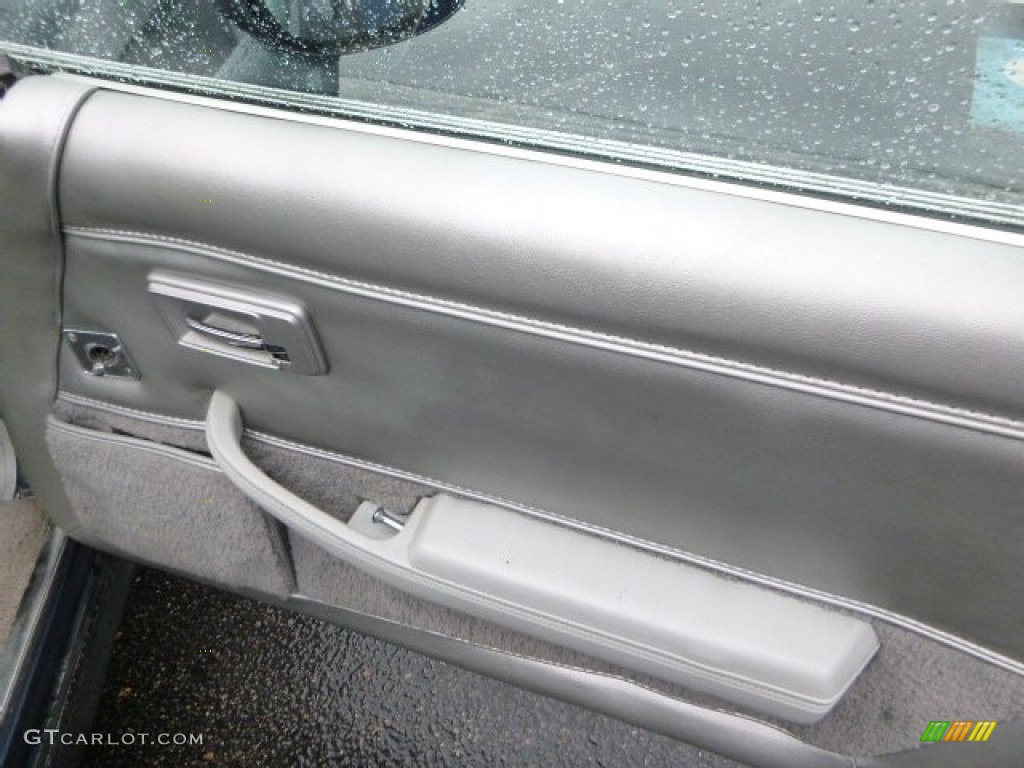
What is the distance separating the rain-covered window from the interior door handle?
0.74ft

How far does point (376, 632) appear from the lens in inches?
46.2

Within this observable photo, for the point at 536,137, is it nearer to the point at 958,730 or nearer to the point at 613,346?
the point at 613,346

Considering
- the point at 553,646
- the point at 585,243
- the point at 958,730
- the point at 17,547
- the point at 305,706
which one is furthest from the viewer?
the point at 305,706

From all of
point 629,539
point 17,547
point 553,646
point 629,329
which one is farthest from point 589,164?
point 17,547

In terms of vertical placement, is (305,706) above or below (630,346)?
below

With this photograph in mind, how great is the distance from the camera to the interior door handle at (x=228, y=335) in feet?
3.11

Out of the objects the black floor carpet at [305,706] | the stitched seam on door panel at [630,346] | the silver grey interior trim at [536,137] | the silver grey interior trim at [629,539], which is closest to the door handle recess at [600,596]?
the silver grey interior trim at [629,539]

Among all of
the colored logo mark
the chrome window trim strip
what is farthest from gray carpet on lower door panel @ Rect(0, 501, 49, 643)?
the colored logo mark

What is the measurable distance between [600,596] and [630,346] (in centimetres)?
27

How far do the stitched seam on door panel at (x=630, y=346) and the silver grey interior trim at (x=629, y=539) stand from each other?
0.24 m

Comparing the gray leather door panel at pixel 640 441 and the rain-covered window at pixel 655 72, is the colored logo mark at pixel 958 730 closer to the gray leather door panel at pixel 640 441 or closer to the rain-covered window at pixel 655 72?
the gray leather door panel at pixel 640 441

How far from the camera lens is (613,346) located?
30.9 inches

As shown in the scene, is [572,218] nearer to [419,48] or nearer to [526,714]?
[419,48]

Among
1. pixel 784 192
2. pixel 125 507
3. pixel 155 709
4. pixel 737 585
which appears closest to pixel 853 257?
pixel 784 192
